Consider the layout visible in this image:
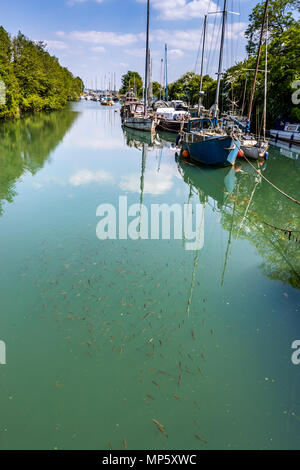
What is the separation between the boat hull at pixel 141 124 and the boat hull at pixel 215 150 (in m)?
18.0

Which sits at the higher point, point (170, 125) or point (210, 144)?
point (170, 125)

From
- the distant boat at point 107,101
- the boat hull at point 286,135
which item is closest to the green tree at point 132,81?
the distant boat at point 107,101

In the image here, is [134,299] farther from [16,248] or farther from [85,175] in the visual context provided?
[85,175]

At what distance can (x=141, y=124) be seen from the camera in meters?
41.7

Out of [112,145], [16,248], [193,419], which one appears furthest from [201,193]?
[112,145]

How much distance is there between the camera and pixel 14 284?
8.07 metres

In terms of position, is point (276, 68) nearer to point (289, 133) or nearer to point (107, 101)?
point (289, 133)

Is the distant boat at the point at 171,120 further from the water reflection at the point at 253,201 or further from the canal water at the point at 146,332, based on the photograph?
the canal water at the point at 146,332

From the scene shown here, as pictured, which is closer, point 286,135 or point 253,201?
point 253,201

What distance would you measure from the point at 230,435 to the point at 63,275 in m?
5.87

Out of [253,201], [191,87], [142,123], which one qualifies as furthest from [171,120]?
[191,87]

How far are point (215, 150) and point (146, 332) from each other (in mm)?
18042

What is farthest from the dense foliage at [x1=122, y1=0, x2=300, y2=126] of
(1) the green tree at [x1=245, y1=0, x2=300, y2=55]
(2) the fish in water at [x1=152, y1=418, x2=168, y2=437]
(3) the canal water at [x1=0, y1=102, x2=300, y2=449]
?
(2) the fish in water at [x1=152, y1=418, x2=168, y2=437]
